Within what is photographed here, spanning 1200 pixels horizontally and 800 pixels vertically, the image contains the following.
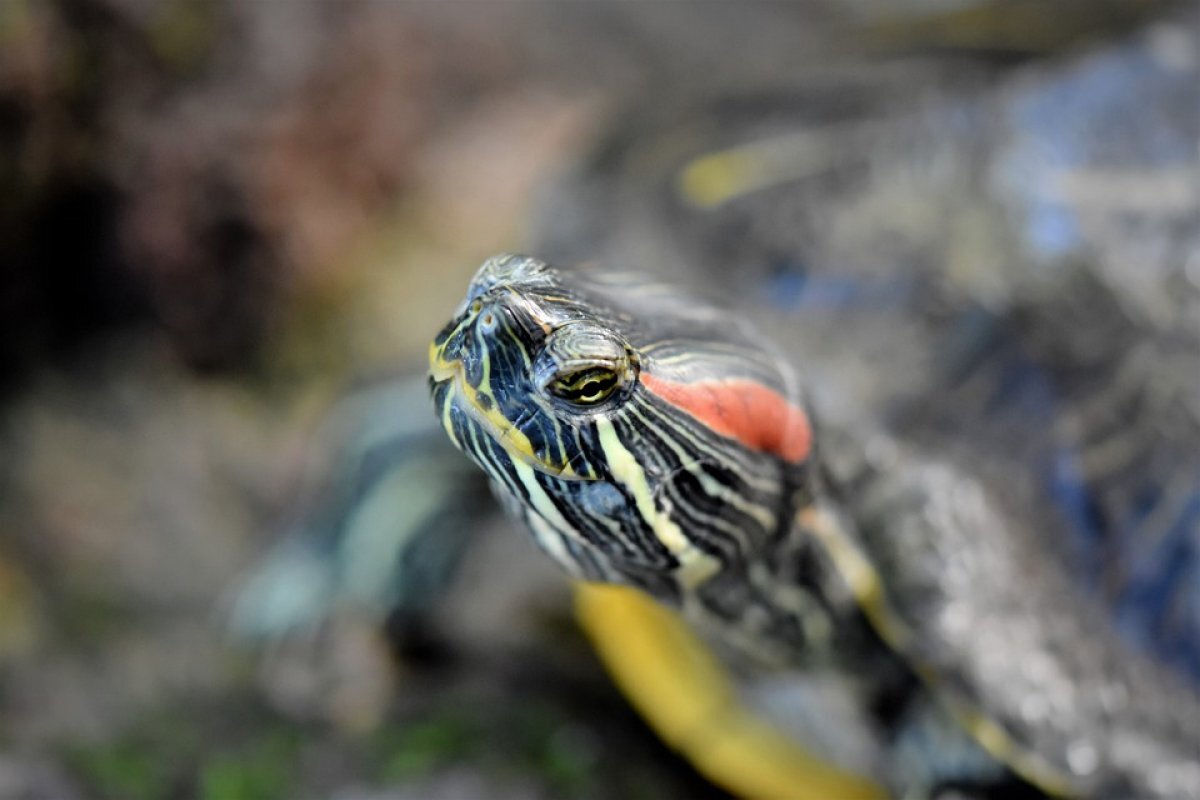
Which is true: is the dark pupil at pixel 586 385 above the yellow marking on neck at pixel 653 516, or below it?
above

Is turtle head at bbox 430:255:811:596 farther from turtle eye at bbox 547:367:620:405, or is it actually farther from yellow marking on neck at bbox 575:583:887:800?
yellow marking on neck at bbox 575:583:887:800

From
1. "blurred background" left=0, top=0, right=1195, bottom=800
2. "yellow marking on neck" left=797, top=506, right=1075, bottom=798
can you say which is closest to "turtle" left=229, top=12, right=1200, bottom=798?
"yellow marking on neck" left=797, top=506, right=1075, bottom=798

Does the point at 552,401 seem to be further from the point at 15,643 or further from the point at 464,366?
the point at 15,643

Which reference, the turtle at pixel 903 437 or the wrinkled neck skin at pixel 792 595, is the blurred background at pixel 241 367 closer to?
the turtle at pixel 903 437

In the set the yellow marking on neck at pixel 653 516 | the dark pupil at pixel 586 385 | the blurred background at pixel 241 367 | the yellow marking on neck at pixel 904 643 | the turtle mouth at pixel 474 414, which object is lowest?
the yellow marking on neck at pixel 904 643

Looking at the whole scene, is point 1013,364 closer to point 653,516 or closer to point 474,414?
point 653,516

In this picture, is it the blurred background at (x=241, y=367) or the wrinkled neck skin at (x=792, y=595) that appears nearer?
the wrinkled neck skin at (x=792, y=595)

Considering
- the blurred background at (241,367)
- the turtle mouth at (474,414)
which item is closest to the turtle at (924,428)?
the turtle mouth at (474,414)

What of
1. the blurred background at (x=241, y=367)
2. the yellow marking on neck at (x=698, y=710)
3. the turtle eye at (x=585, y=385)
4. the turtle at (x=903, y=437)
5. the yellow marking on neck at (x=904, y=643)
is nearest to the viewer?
the turtle eye at (x=585, y=385)

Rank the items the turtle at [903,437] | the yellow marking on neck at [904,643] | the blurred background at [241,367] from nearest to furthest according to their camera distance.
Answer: the turtle at [903,437], the yellow marking on neck at [904,643], the blurred background at [241,367]

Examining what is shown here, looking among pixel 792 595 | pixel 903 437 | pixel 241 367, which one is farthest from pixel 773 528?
pixel 241 367
